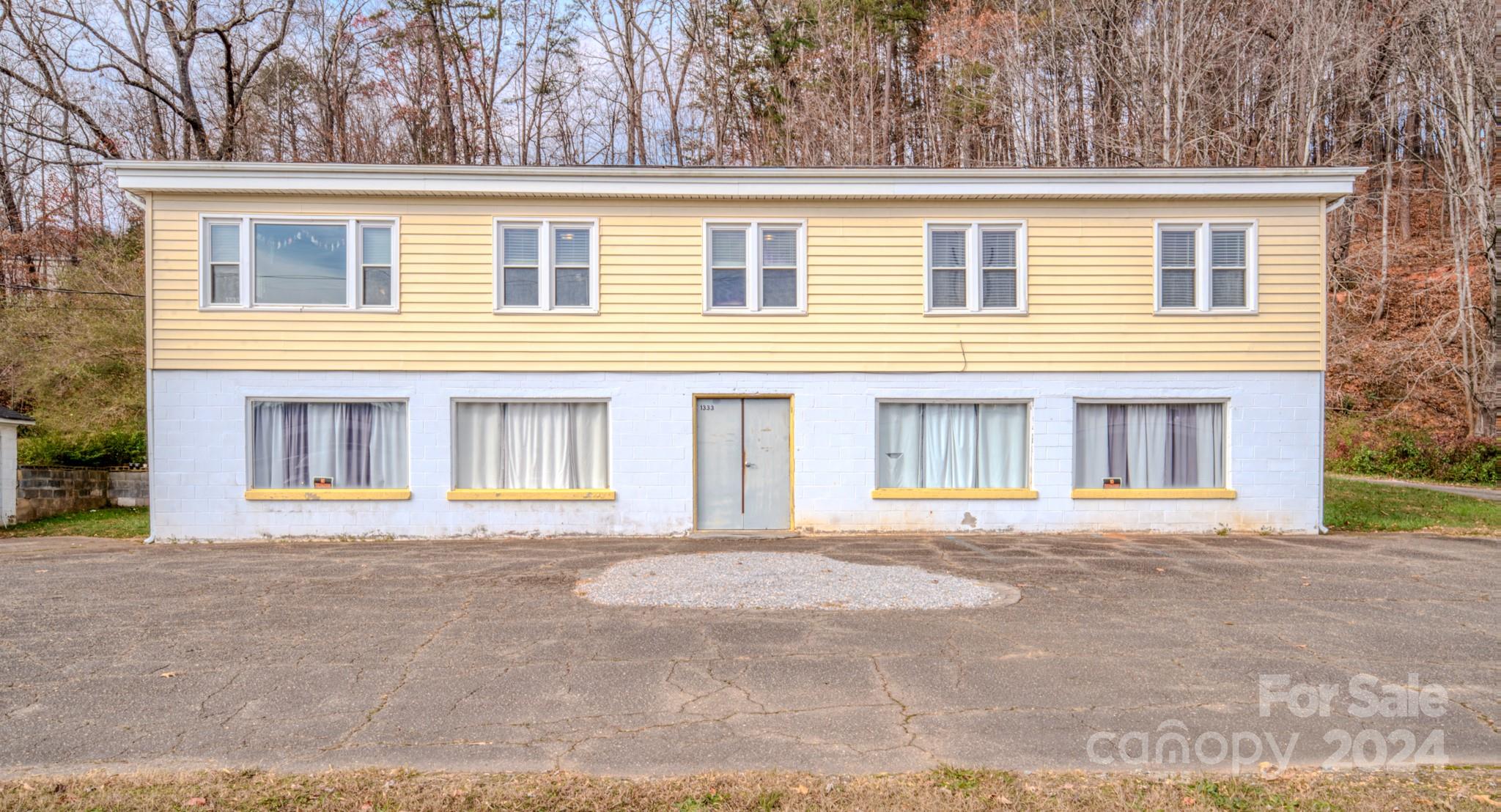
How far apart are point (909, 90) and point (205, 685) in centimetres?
2721

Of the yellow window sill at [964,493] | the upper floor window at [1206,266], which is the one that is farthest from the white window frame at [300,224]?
the upper floor window at [1206,266]

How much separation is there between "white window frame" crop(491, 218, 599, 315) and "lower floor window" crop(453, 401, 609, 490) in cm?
139

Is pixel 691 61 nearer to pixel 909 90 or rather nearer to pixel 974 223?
pixel 909 90

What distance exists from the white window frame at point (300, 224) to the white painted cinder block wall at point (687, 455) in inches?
37.4

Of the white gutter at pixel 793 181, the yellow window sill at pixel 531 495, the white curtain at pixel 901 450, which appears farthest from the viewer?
the white curtain at pixel 901 450

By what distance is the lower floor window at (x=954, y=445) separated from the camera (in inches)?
510

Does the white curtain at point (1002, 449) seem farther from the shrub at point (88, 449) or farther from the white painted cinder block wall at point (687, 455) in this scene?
the shrub at point (88, 449)

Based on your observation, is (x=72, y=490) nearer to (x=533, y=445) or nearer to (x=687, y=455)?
(x=533, y=445)

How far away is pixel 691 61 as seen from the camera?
27.3 metres

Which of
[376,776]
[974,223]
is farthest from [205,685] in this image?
[974,223]

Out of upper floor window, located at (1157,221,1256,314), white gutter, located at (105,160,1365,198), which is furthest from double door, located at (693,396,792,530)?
upper floor window, located at (1157,221,1256,314)

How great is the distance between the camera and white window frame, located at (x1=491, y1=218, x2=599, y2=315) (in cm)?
1257

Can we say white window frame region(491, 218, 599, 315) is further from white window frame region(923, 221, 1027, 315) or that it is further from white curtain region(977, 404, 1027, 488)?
white curtain region(977, 404, 1027, 488)

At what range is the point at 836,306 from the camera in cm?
1280
